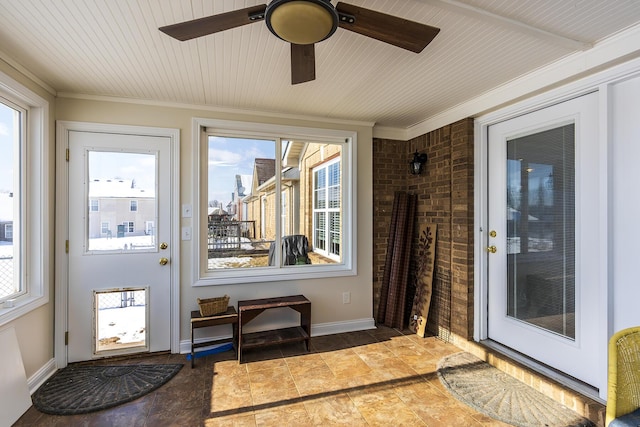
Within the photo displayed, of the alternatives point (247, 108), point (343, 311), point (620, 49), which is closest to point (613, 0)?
point (620, 49)

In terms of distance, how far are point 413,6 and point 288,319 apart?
2952mm

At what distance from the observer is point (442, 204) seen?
10.8 ft

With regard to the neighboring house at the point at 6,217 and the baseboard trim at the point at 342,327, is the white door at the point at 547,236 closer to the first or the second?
the baseboard trim at the point at 342,327

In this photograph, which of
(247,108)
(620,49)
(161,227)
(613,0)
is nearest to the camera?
(613,0)

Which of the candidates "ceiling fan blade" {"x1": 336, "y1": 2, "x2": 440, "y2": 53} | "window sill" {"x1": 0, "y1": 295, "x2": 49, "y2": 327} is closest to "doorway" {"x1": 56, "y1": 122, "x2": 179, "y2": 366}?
"window sill" {"x1": 0, "y1": 295, "x2": 49, "y2": 327}

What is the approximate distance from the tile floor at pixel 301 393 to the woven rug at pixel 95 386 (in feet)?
0.21

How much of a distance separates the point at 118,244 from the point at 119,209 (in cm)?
32

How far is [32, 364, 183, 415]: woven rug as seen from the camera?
7.02 ft

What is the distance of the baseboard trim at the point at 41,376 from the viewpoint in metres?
2.30

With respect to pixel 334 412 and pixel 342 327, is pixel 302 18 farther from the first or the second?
pixel 342 327

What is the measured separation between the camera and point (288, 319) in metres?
3.34

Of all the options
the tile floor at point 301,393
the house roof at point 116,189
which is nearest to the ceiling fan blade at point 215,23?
the house roof at point 116,189

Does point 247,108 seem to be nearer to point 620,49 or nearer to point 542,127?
point 542,127

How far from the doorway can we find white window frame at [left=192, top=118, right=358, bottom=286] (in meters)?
0.20
